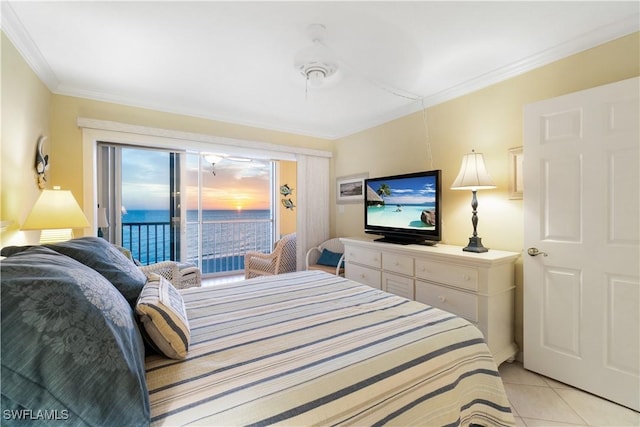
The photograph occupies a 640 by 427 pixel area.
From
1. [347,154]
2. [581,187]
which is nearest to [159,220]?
[347,154]

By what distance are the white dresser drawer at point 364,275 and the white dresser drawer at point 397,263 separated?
0.49 ft

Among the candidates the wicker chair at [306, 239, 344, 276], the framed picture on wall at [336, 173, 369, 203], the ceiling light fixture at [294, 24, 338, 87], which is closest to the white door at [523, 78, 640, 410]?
the ceiling light fixture at [294, 24, 338, 87]

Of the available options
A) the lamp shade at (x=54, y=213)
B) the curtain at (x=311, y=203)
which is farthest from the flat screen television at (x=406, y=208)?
the lamp shade at (x=54, y=213)

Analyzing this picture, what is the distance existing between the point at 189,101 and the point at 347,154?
222 cm

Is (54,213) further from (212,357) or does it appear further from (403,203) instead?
(403,203)

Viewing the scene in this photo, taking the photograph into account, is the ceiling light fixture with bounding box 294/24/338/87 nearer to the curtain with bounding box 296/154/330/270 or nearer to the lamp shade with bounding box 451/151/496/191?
the lamp shade with bounding box 451/151/496/191

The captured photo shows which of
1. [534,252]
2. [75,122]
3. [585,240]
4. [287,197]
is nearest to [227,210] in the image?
[287,197]

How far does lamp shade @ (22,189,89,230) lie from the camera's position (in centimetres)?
195

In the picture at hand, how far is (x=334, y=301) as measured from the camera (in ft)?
5.60

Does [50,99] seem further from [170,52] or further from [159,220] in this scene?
[159,220]

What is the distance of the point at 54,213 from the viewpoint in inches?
79.9

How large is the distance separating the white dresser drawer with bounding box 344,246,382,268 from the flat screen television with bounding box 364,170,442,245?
257 millimetres

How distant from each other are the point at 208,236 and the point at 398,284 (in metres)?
4.00

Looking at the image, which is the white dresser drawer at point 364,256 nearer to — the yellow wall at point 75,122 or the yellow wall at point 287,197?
the yellow wall at point 75,122
